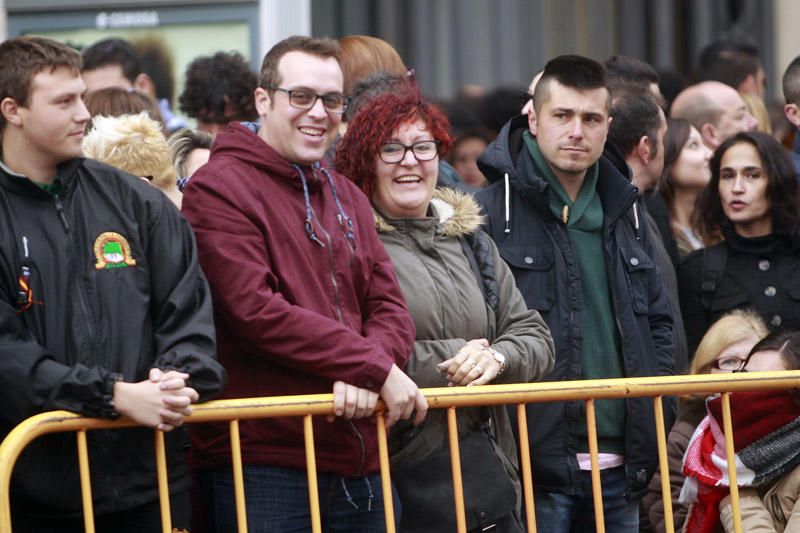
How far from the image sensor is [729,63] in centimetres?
958

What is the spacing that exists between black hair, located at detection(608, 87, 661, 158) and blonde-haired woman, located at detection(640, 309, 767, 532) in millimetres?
893

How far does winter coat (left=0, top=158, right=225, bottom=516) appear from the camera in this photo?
410 cm

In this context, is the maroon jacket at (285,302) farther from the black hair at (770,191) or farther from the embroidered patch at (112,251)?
the black hair at (770,191)

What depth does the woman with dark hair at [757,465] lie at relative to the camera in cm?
501

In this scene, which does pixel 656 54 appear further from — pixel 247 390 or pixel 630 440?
pixel 247 390

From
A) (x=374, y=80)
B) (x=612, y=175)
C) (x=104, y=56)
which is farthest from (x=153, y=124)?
(x=104, y=56)

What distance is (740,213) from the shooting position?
646cm

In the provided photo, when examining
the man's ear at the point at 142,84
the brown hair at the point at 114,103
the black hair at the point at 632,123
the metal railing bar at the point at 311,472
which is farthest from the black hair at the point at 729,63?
the metal railing bar at the point at 311,472

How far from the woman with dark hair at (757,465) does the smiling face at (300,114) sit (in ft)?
5.35

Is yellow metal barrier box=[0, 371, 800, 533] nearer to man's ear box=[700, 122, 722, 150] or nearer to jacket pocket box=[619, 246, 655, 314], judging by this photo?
jacket pocket box=[619, 246, 655, 314]

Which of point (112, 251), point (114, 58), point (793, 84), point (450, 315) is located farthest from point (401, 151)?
point (114, 58)

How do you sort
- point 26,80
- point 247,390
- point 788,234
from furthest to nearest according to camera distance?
point 788,234 → point 247,390 → point 26,80

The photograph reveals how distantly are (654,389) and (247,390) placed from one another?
129cm

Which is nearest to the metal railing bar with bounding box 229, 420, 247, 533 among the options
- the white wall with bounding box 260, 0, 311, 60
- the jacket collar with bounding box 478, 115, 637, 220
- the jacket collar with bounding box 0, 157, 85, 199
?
the jacket collar with bounding box 0, 157, 85, 199
